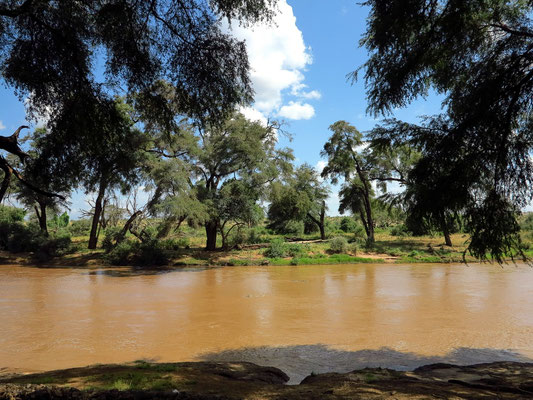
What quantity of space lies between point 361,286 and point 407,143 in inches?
489

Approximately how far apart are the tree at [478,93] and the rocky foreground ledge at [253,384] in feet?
5.62

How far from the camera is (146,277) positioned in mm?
19656

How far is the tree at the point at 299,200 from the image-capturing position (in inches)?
1053

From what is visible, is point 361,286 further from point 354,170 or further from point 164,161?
point 354,170

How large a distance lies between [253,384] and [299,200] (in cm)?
2659

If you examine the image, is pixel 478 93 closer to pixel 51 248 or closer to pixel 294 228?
pixel 51 248

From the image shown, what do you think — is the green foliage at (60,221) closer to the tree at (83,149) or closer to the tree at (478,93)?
the tree at (83,149)

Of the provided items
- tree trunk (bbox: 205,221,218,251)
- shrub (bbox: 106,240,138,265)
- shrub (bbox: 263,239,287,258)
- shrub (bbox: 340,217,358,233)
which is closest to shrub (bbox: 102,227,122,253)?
shrub (bbox: 106,240,138,265)

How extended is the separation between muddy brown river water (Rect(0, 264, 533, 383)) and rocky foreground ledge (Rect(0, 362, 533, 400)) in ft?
4.40

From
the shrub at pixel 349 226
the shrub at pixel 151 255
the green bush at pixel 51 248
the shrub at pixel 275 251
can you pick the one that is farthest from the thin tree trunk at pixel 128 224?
the shrub at pixel 349 226

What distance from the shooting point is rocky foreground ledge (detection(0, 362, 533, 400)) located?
10.8 feet

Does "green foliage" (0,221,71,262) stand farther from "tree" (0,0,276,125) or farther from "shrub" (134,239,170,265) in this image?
"tree" (0,0,276,125)

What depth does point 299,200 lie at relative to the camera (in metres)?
30.8

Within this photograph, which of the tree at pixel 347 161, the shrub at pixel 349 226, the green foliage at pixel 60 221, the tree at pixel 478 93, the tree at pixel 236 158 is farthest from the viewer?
the shrub at pixel 349 226
